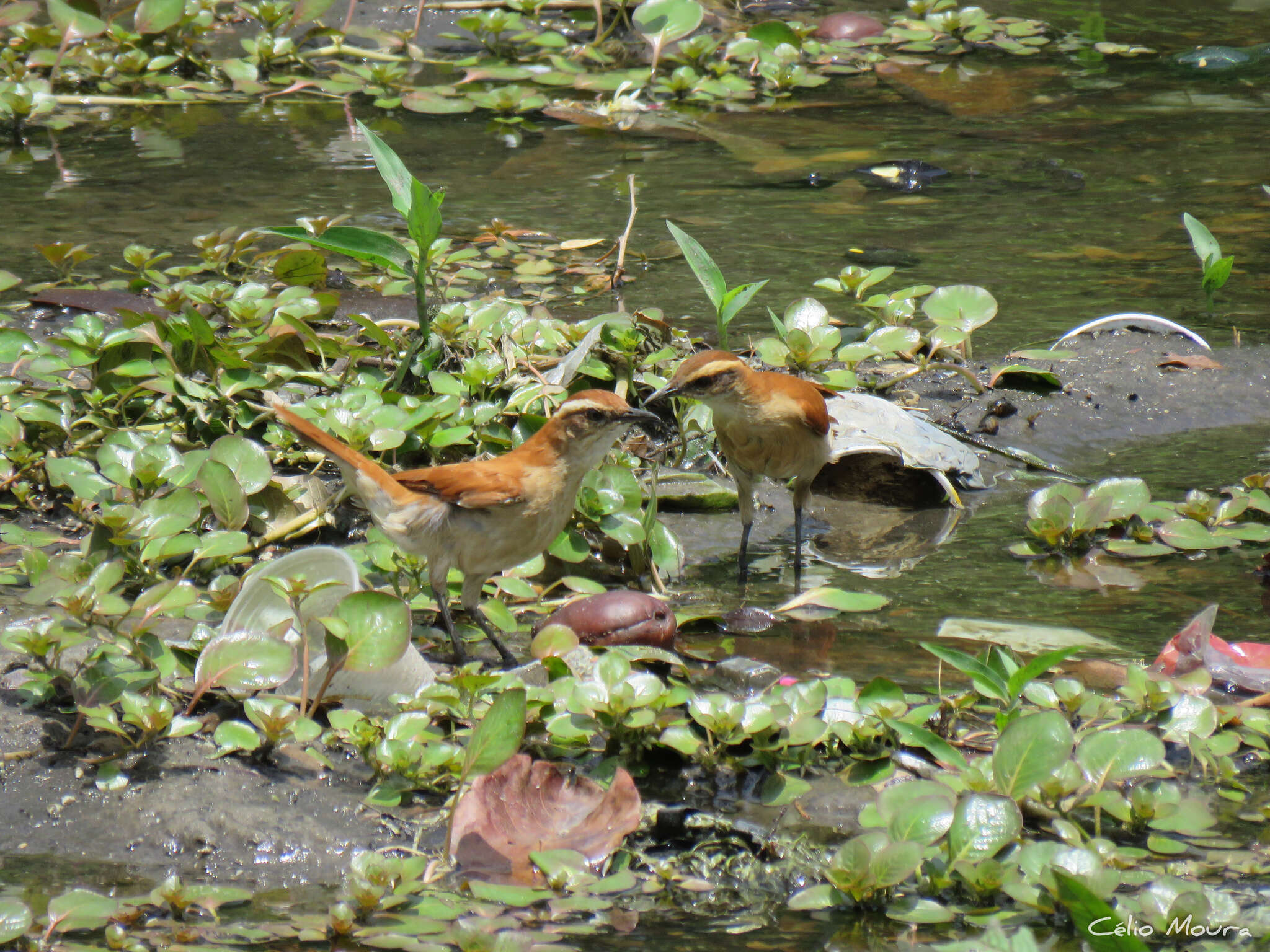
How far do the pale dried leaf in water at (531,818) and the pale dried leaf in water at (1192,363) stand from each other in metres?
4.27

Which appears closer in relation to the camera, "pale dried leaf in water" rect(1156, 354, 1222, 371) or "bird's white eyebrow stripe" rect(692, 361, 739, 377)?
"bird's white eyebrow stripe" rect(692, 361, 739, 377)

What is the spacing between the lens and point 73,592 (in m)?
3.50

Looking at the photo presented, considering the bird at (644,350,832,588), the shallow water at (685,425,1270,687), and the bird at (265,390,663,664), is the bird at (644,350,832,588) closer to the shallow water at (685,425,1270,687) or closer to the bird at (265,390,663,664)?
the shallow water at (685,425,1270,687)

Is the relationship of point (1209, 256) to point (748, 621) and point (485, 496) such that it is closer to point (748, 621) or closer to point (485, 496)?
point (748, 621)

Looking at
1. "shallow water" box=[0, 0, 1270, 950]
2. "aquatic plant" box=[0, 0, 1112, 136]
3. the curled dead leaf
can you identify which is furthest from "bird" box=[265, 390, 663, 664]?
"aquatic plant" box=[0, 0, 1112, 136]

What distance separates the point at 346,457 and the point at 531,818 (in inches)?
→ 60.9

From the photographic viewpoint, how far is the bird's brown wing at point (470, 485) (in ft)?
13.5

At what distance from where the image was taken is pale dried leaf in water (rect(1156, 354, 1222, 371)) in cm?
639

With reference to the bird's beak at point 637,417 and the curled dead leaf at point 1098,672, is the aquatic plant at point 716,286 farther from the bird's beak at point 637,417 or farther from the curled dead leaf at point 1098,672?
the curled dead leaf at point 1098,672

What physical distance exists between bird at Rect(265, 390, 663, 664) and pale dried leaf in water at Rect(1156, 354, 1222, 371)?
3.29 meters

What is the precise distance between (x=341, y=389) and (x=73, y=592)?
192 centimetres

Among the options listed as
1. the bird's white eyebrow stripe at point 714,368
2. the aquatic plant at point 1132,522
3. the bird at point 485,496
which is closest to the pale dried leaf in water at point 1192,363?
the aquatic plant at point 1132,522

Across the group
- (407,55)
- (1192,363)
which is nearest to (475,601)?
(1192,363)

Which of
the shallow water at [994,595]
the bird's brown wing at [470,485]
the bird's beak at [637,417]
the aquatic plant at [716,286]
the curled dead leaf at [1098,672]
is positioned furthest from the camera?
the aquatic plant at [716,286]
